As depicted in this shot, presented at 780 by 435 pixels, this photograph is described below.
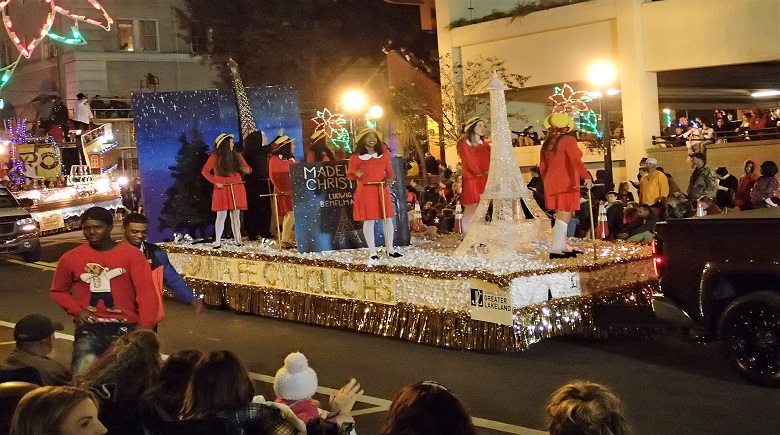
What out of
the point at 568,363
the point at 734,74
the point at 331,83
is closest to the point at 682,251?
the point at 568,363

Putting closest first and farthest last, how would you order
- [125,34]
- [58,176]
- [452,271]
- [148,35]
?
[452,271]
[58,176]
[125,34]
[148,35]

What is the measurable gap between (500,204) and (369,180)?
168cm

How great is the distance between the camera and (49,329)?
5.69 metres

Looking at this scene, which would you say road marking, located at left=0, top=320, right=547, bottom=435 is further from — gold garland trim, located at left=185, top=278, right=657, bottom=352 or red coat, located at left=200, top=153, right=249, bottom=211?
red coat, located at left=200, top=153, right=249, bottom=211

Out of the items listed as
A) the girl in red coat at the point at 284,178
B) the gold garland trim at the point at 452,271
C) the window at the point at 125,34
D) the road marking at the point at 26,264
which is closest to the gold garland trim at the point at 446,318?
the gold garland trim at the point at 452,271

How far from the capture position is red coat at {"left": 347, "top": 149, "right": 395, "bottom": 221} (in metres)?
12.4

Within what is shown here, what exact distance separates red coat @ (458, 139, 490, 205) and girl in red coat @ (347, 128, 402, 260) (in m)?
1.00

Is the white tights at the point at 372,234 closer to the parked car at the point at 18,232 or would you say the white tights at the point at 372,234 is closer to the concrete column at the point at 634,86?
the parked car at the point at 18,232

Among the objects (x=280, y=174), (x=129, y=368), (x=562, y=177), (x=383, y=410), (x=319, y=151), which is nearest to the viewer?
(x=129, y=368)

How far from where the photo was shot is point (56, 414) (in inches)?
139

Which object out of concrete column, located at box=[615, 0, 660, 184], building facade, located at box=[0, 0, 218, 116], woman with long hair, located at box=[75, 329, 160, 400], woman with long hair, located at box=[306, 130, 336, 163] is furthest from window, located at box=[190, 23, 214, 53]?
woman with long hair, located at box=[75, 329, 160, 400]

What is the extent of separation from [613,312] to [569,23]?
15.8 meters

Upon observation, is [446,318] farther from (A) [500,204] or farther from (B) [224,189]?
(B) [224,189]

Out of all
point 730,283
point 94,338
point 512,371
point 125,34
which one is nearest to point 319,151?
point 512,371
